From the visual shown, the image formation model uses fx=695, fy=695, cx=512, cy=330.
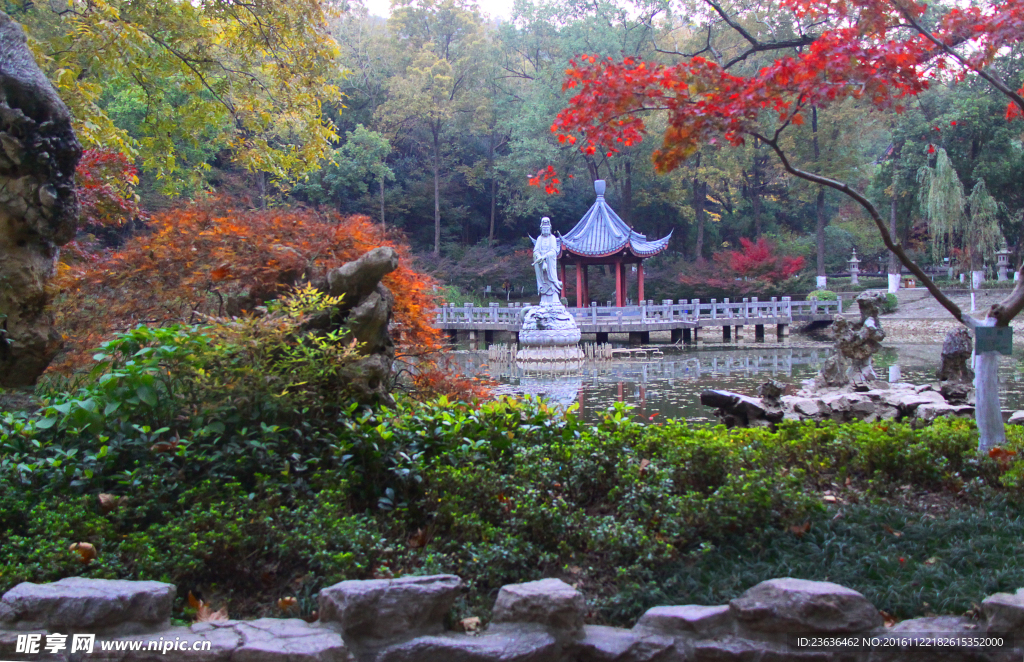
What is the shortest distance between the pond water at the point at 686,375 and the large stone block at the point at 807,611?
5076 millimetres

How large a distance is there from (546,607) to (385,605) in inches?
20.4

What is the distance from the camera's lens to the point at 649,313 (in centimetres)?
2114

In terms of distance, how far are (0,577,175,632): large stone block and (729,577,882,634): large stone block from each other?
6.36 ft

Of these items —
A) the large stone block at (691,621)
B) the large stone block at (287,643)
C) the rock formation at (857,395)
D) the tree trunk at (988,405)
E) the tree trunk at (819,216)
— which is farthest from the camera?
the tree trunk at (819,216)

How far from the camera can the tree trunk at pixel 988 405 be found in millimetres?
3443

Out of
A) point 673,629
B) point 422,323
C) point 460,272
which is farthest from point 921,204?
point 673,629

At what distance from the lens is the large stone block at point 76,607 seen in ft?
7.16

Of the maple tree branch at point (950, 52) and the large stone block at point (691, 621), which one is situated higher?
the maple tree branch at point (950, 52)

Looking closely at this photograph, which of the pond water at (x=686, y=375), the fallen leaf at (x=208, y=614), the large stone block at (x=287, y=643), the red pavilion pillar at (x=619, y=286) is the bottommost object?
the pond water at (x=686, y=375)

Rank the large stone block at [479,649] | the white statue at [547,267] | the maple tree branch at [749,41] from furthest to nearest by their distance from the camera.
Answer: the white statue at [547,267], the maple tree branch at [749,41], the large stone block at [479,649]

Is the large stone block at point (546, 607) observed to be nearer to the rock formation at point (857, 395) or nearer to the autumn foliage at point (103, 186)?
the rock formation at point (857, 395)

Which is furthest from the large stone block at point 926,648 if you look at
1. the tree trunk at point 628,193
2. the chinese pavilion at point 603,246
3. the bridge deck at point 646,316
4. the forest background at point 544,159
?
the tree trunk at point 628,193

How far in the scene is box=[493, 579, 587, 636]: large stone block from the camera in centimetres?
226

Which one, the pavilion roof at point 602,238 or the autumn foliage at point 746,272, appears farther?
the autumn foliage at point 746,272
